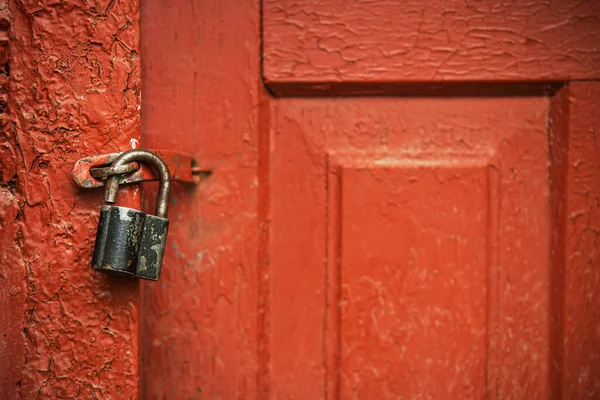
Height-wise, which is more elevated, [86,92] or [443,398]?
[86,92]

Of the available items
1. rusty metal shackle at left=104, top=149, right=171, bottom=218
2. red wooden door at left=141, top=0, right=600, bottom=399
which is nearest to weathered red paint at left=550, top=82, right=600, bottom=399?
red wooden door at left=141, top=0, right=600, bottom=399

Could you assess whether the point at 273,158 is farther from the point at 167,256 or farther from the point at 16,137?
the point at 16,137

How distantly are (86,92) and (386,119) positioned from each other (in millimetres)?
415

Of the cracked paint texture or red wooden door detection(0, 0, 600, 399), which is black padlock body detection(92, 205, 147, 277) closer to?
red wooden door detection(0, 0, 600, 399)

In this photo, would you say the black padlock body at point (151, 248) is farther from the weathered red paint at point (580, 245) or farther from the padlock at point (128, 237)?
the weathered red paint at point (580, 245)

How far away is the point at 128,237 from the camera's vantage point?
17.8 inches

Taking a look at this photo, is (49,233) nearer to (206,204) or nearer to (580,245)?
(206,204)

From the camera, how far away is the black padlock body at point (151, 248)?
0.46 m

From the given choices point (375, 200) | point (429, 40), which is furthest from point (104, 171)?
point (429, 40)

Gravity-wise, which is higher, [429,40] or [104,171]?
[429,40]

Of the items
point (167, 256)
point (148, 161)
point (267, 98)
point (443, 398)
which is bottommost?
point (443, 398)

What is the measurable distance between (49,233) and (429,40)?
579 mm

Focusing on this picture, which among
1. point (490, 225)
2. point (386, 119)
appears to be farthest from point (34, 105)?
point (490, 225)

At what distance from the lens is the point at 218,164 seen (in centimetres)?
60
